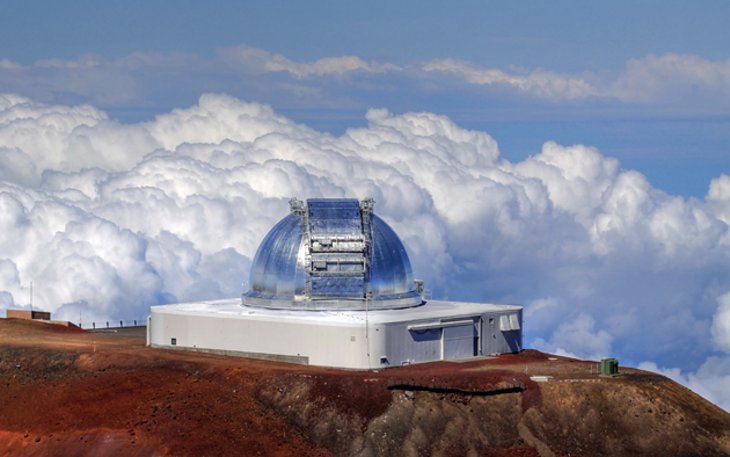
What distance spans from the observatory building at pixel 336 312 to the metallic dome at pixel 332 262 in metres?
0.07

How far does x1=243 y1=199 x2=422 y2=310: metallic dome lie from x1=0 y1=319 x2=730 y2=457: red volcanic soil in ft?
31.4

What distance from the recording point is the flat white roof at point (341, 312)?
112 meters

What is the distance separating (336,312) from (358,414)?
1641 cm

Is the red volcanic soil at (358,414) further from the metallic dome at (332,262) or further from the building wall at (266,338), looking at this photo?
the metallic dome at (332,262)

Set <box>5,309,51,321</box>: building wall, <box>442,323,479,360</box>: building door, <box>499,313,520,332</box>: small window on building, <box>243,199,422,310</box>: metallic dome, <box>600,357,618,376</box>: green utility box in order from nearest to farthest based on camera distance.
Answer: <box>600,357,618,376</box>: green utility box, <box>442,323,479,360</box>: building door, <box>243,199,422,310</box>: metallic dome, <box>499,313,520,332</box>: small window on building, <box>5,309,51,321</box>: building wall

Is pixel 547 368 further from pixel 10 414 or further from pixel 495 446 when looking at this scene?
pixel 10 414

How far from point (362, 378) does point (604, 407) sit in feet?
50.4

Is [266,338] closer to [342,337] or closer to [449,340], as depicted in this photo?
[342,337]

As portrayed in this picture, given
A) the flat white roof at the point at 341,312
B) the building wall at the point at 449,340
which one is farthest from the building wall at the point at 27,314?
the building wall at the point at 449,340

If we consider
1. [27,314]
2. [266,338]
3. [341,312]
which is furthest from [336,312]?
[27,314]

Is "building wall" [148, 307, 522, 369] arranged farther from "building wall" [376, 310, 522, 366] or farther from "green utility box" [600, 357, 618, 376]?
"green utility box" [600, 357, 618, 376]

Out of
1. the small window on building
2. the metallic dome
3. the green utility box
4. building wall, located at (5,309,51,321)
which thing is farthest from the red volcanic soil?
building wall, located at (5,309,51,321)

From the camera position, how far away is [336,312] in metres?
116

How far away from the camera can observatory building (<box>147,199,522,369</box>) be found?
111m
